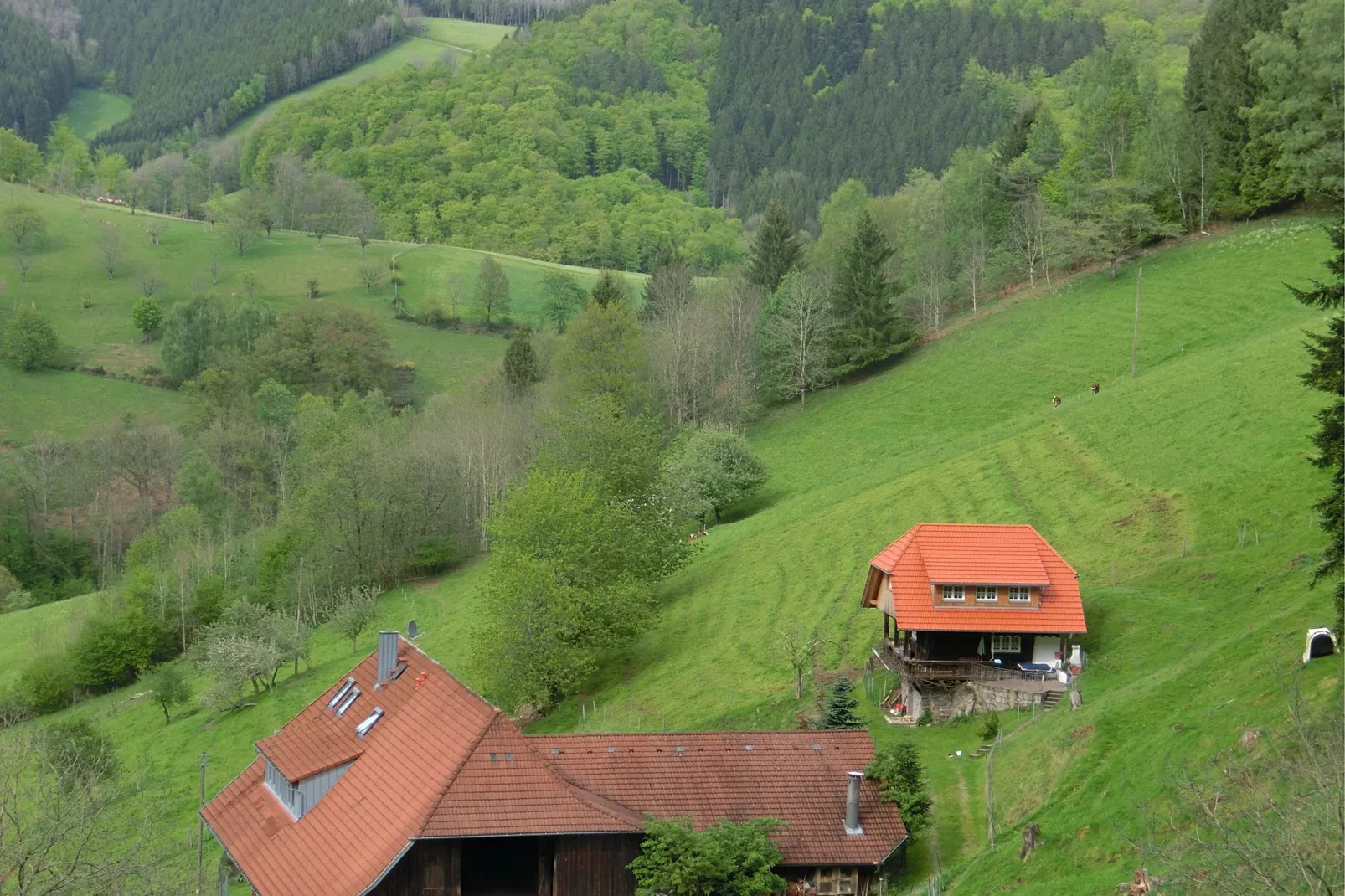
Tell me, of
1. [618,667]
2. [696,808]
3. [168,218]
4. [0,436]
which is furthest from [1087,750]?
[168,218]

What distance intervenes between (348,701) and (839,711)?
1364 cm

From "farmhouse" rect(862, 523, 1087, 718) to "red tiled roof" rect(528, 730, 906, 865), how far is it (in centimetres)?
866

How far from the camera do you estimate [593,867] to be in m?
32.5

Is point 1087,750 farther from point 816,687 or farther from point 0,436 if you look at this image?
point 0,436

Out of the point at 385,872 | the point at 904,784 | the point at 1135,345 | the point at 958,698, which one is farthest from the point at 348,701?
the point at 1135,345

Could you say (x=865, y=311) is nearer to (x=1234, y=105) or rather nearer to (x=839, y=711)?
(x=1234, y=105)

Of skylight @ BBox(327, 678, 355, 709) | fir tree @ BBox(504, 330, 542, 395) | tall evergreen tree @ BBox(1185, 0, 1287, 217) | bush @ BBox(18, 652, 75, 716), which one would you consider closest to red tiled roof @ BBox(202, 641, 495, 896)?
skylight @ BBox(327, 678, 355, 709)

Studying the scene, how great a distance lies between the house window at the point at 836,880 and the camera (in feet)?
108

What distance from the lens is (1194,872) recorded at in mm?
21016

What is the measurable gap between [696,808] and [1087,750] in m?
9.08

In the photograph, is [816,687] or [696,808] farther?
[816,687]

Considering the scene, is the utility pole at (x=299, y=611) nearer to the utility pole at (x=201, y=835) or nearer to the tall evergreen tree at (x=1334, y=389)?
the utility pole at (x=201, y=835)

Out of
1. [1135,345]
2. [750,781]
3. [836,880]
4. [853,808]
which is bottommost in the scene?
[836,880]

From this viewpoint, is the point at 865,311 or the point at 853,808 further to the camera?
the point at 865,311
